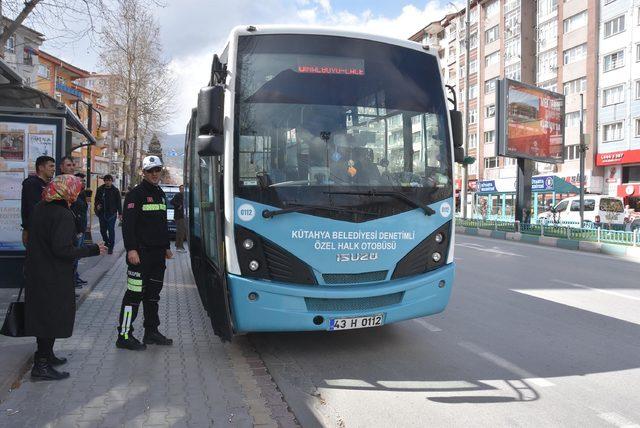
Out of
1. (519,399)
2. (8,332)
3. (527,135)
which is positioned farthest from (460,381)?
(527,135)

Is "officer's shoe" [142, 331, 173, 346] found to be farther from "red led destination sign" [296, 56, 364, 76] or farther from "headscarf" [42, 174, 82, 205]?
"red led destination sign" [296, 56, 364, 76]

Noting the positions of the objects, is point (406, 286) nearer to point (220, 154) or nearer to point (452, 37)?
point (220, 154)

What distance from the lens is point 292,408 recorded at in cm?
410

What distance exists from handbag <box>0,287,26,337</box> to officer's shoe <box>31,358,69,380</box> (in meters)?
0.30

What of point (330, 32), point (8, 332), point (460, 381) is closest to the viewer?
point (8, 332)

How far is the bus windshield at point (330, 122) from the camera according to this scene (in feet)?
16.7

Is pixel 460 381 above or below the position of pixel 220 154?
below

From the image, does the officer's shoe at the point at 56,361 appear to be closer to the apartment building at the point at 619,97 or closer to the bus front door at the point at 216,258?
the bus front door at the point at 216,258

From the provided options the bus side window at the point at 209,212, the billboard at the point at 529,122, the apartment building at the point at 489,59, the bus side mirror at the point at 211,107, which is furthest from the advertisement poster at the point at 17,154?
the apartment building at the point at 489,59

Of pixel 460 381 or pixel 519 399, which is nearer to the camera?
pixel 519 399

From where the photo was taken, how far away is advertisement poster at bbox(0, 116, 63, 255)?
7.33 meters

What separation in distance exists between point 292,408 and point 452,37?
61.9 meters

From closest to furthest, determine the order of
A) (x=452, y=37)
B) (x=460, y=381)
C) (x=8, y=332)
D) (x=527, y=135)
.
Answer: (x=8, y=332) → (x=460, y=381) → (x=527, y=135) → (x=452, y=37)

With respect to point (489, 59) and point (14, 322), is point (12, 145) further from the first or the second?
point (489, 59)
